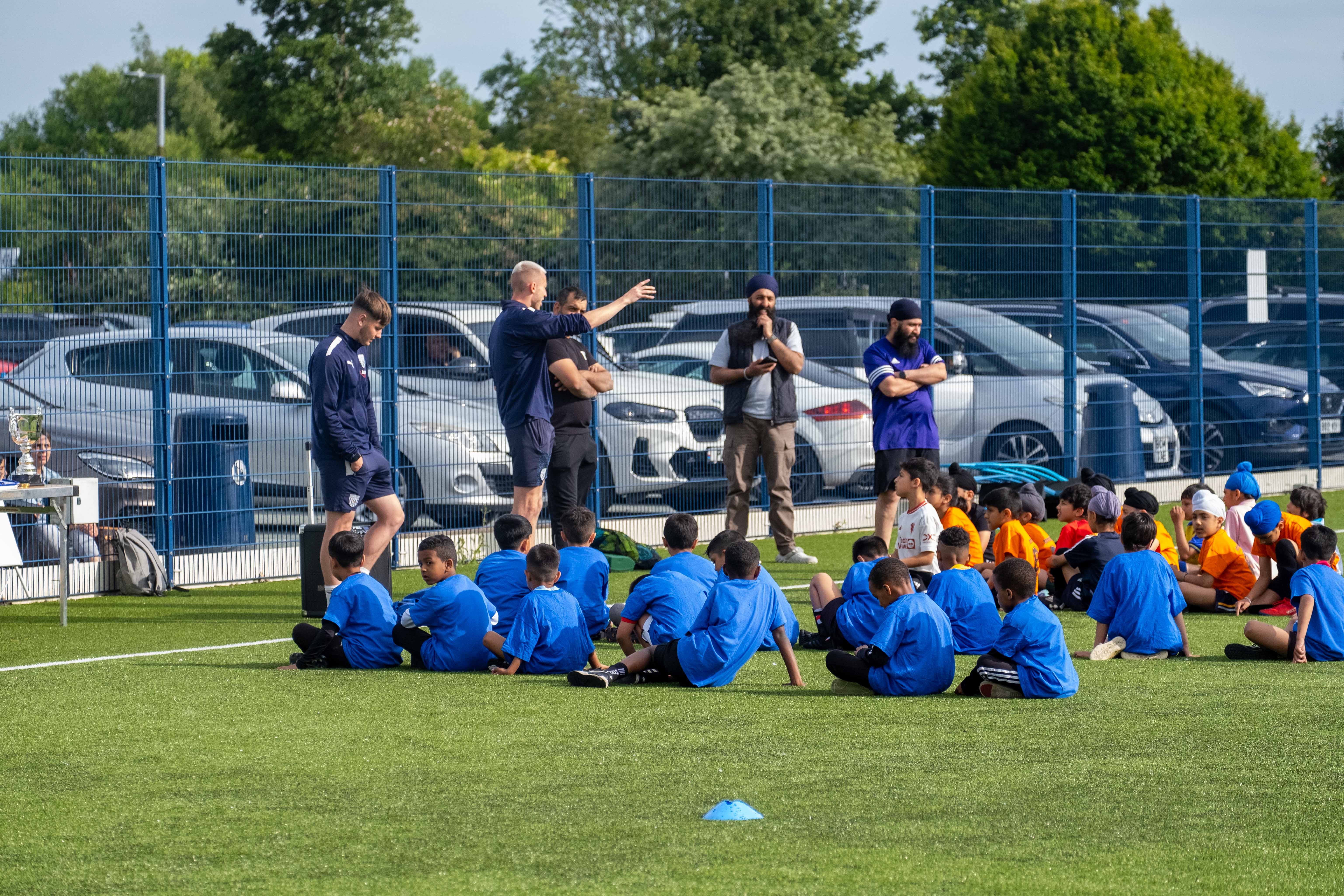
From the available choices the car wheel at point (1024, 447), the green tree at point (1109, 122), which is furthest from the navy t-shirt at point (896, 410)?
the green tree at point (1109, 122)

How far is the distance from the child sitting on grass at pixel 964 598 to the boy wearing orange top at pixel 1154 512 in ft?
6.82

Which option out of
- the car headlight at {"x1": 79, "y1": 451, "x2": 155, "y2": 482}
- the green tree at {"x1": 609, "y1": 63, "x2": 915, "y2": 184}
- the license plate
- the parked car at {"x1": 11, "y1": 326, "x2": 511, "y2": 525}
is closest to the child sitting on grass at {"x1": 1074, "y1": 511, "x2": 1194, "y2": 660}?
the parked car at {"x1": 11, "y1": 326, "x2": 511, "y2": 525}

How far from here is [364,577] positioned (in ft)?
26.7

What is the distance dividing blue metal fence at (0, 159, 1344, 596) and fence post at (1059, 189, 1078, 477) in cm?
2

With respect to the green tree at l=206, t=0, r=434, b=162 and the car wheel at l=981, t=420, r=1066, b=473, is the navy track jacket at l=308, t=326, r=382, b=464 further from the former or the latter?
the green tree at l=206, t=0, r=434, b=162

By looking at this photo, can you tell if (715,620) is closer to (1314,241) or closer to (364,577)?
(364,577)

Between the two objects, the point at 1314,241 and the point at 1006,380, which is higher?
the point at 1314,241

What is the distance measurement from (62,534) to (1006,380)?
8.88 meters

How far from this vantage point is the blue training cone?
5.05 metres

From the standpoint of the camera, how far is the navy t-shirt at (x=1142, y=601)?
326 inches

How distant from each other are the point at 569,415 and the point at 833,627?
2.76m

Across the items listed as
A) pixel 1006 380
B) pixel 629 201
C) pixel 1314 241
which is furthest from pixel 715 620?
pixel 1314 241

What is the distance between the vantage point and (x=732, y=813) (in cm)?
507

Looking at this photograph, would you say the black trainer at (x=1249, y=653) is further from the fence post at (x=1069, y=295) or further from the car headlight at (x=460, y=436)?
the fence post at (x=1069, y=295)
